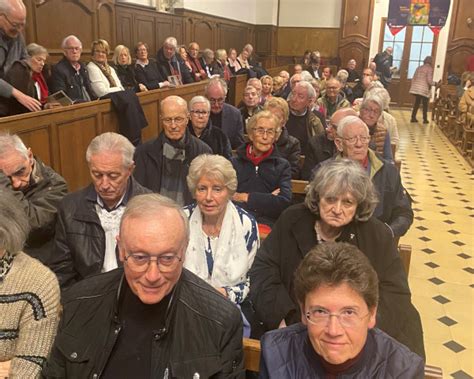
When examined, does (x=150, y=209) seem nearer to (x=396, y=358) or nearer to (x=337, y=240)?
(x=396, y=358)

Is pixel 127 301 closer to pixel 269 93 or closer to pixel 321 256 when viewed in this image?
pixel 321 256

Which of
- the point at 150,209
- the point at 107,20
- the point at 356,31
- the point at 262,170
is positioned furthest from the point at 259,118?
the point at 356,31

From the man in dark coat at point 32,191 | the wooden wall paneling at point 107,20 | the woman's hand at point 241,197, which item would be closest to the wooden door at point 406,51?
the wooden wall paneling at point 107,20

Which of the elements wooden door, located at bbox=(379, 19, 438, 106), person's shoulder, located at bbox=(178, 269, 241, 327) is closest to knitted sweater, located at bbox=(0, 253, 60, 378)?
person's shoulder, located at bbox=(178, 269, 241, 327)

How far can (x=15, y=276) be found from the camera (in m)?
1.83

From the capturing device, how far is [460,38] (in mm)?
15914

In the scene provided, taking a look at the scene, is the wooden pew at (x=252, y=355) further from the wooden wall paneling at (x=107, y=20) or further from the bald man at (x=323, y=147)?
the wooden wall paneling at (x=107, y=20)

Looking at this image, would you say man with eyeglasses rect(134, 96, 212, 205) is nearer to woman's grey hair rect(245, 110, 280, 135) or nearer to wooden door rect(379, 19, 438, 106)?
woman's grey hair rect(245, 110, 280, 135)

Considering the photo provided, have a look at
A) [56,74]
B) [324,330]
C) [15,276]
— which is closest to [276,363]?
[324,330]

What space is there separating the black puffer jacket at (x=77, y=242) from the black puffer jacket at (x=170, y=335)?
761mm

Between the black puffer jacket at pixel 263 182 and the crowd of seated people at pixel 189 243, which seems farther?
the black puffer jacket at pixel 263 182

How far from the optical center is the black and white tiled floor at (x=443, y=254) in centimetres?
359

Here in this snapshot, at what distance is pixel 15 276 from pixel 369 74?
9.25 meters

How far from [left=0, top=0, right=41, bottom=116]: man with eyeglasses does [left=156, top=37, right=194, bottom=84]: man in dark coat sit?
143 inches
